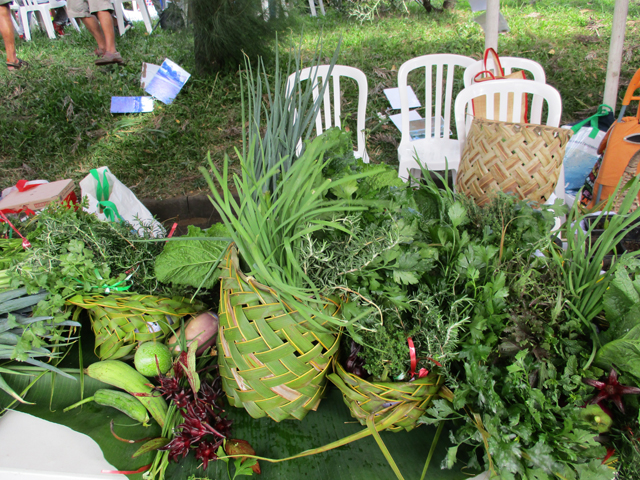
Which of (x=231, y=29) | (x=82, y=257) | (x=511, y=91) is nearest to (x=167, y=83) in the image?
(x=231, y=29)

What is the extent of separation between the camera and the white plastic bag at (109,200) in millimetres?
1508

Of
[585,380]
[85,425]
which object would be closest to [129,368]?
[85,425]

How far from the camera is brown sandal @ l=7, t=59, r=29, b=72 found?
544 cm

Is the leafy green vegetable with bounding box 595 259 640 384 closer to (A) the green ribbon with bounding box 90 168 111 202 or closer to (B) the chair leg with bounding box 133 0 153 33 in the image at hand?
(A) the green ribbon with bounding box 90 168 111 202

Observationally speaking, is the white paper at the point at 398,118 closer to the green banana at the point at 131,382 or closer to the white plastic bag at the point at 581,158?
the white plastic bag at the point at 581,158

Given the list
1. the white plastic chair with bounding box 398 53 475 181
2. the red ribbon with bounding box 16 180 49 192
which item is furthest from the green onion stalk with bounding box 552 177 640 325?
the red ribbon with bounding box 16 180 49 192

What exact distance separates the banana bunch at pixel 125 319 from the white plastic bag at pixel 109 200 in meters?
0.38

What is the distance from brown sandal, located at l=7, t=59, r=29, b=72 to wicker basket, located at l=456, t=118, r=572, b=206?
6814 mm

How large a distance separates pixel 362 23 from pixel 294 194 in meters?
7.12

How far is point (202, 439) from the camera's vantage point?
854 millimetres

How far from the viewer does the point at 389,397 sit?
31.3 inches

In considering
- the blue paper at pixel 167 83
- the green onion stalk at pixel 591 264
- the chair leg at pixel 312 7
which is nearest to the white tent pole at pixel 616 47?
the green onion stalk at pixel 591 264

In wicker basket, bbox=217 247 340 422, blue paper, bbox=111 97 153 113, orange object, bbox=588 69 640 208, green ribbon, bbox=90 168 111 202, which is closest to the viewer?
wicker basket, bbox=217 247 340 422

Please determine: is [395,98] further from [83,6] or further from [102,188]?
[83,6]
